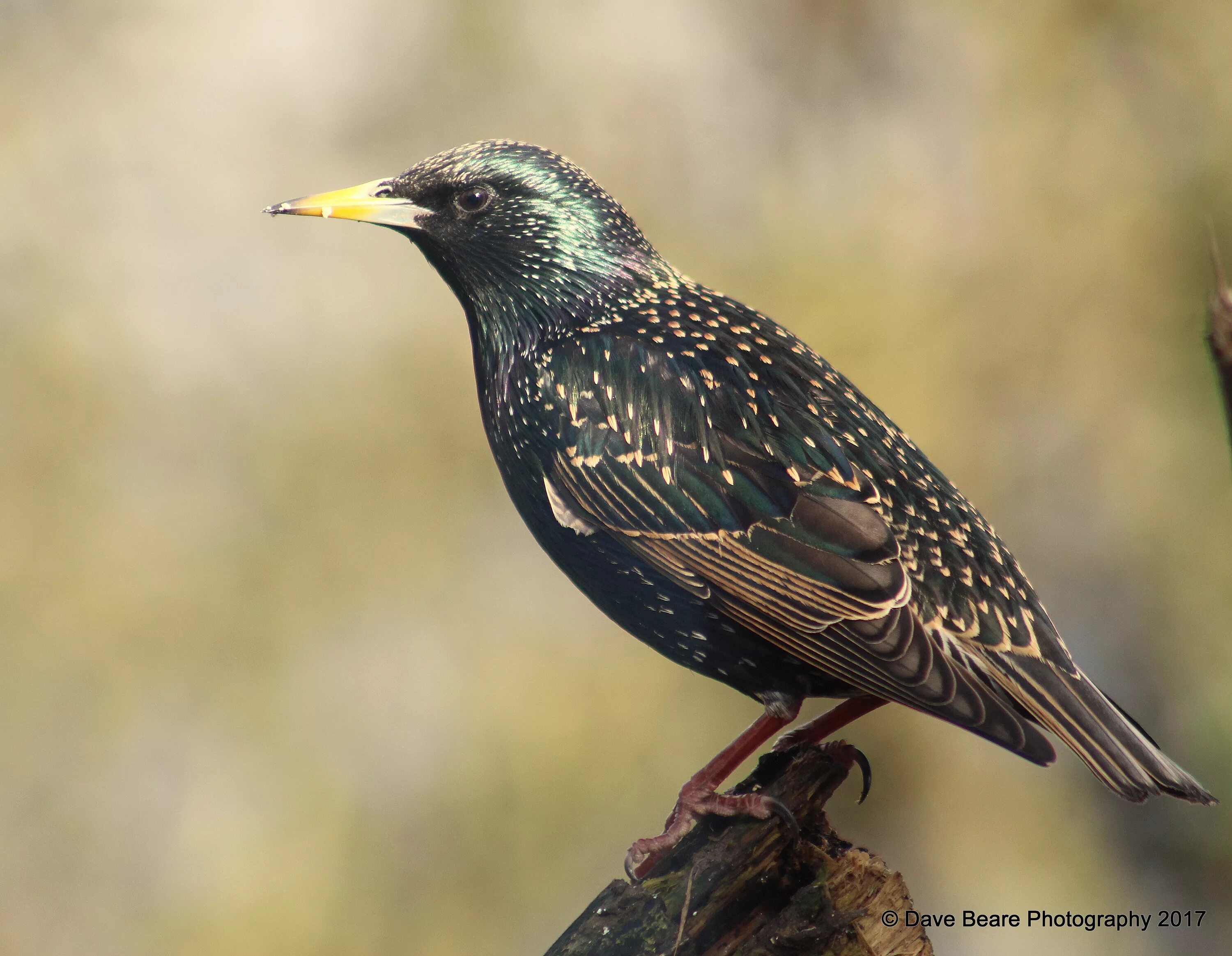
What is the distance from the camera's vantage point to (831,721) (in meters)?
2.93

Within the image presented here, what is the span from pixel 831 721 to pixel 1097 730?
0.68m

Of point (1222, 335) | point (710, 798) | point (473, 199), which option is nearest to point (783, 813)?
point (710, 798)

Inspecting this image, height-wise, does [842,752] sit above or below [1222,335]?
below

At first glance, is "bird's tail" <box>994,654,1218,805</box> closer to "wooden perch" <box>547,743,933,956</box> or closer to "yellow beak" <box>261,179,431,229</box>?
"wooden perch" <box>547,743,933,956</box>

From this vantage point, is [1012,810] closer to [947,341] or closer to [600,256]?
[947,341]

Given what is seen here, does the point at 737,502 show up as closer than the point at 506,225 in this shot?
Yes

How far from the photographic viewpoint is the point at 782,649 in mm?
2564

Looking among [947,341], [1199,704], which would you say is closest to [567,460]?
[947,341]

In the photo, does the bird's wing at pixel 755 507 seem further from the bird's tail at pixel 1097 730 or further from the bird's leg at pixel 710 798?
the bird's leg at pixel 710 798

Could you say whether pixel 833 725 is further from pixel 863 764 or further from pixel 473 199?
pixel 473 199

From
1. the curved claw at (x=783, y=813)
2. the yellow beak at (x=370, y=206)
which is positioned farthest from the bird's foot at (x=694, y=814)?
the yellow beak at (x=370, y=206)

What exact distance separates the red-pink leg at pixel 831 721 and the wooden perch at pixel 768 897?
21 centimetres

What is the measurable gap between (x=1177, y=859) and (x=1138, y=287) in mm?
3487

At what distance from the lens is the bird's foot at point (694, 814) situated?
2553mm
